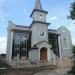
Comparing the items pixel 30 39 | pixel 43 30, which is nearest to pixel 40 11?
pixel 43 30

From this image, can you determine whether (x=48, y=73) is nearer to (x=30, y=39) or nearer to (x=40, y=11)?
(x=30, y=39)

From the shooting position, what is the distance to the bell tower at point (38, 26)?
82.5 feet

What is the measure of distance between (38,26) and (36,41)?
2.96 m

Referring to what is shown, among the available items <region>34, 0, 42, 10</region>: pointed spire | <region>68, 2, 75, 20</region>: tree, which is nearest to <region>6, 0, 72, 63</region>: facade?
<region>34, 0, 42, 10</region>: pointed spire

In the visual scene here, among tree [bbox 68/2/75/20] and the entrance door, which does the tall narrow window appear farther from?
tree [bbox 68/2/75/20]

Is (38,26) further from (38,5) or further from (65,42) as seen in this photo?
(65,42)

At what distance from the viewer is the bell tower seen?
25.1 meters

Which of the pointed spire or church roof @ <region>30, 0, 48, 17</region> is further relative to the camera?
the pointed spire

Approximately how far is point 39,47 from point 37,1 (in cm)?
1072

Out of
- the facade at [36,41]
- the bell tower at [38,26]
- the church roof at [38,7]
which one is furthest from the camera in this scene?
the church roof at [38,7]

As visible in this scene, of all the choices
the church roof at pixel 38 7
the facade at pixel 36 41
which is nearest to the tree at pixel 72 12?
the facade at pixel 36 41

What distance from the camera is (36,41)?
970 inches

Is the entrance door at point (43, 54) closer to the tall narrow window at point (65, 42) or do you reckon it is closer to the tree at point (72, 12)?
the tall narrow window at point (65, 42)

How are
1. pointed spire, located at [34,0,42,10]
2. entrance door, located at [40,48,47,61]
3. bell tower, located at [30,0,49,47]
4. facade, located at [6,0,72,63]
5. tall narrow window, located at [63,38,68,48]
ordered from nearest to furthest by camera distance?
facade, located at [6,0,72,63], entrance door, located at [40,48,47,61], bell tower, located at [30,0,49,47], tall narrow window, located at [63,38,68,48], pointed spire, located at [34,0,42,10]
